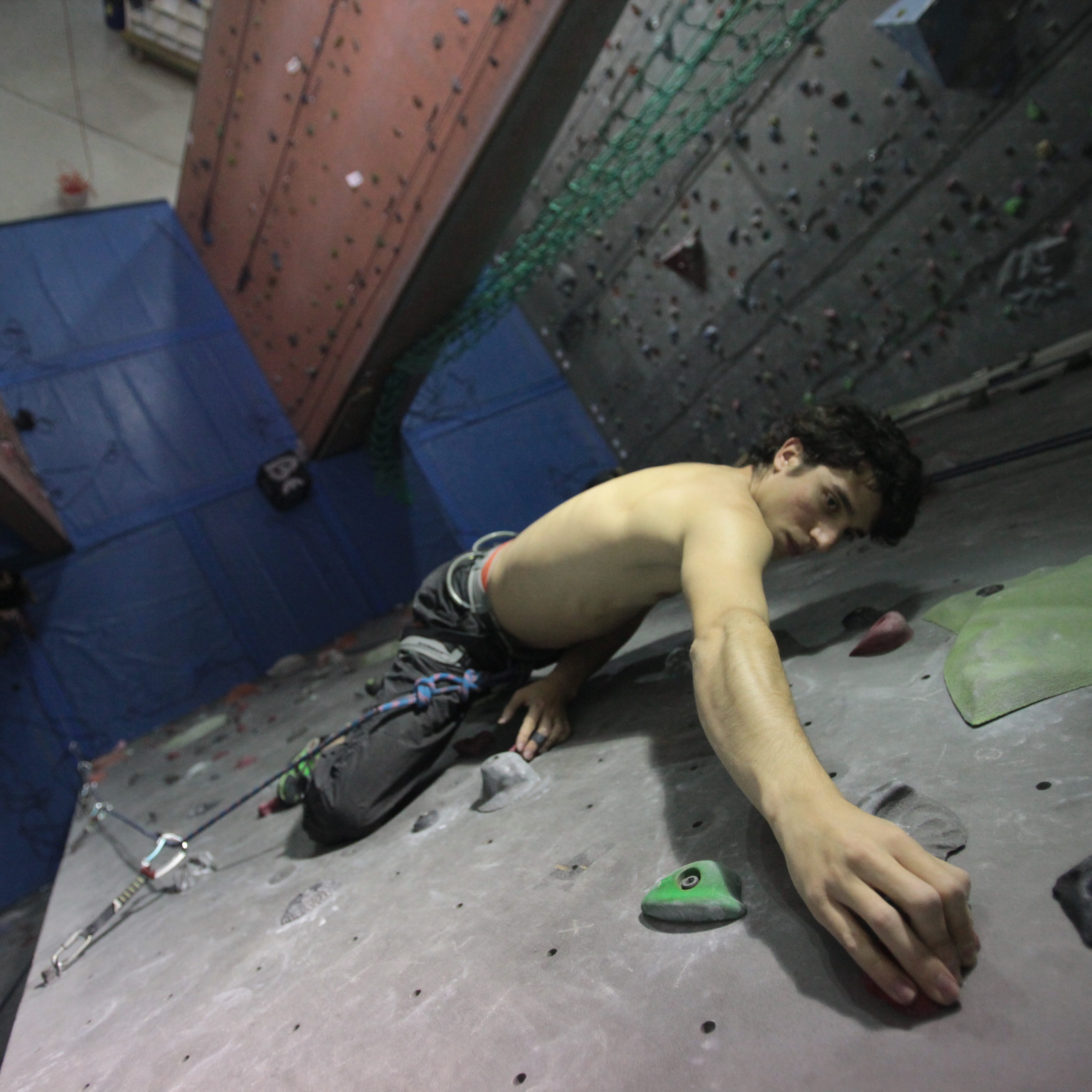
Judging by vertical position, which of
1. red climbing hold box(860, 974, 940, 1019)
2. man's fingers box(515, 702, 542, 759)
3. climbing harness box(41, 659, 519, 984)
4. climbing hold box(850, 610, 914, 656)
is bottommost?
red climbing hold box(860, 974, 940, 1019)

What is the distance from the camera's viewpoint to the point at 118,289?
576 cm

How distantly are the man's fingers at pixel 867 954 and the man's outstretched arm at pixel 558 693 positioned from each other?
1.07 metres

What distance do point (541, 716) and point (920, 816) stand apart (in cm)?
103

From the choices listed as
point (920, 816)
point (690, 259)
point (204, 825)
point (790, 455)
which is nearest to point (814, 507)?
point (790, 455)

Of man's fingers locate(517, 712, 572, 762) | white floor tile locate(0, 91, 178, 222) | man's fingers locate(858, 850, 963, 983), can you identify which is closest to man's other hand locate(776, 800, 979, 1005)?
man's fingers locate(858, 850, 963, 983)

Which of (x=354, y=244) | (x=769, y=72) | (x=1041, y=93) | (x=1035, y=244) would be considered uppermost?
(x=354, y=244)

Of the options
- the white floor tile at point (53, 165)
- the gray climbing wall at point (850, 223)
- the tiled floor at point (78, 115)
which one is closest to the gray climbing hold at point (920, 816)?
the gray climbing wall at point (850, 223)

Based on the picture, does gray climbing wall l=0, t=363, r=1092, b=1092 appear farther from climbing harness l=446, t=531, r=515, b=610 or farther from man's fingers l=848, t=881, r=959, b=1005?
climbing harness l=446, t=531, r=515, b=610

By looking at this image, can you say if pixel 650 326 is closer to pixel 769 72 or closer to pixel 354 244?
pixel 769 72

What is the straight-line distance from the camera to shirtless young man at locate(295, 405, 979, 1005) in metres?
0.70

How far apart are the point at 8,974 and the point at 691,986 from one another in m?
2.87

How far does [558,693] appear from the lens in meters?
1.90

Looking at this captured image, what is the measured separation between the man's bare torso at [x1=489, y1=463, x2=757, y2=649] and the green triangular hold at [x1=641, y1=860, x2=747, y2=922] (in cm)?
58

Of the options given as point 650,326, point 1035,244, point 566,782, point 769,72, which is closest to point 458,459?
point 650,326
